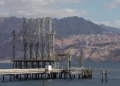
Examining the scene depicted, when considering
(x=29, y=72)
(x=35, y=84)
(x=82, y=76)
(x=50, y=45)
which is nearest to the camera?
(x=35, y=84)

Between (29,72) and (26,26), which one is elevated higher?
(26,26)

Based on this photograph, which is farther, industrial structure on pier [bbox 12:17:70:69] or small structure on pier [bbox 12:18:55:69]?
small structure on pier [bbox 12:18:55:69]

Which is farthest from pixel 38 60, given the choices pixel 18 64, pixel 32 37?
pixel 32 37

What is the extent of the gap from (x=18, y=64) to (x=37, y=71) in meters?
19.7

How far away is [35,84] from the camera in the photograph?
446 feet

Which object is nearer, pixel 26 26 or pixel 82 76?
pixel 82 76

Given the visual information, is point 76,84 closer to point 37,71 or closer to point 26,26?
point 37,71

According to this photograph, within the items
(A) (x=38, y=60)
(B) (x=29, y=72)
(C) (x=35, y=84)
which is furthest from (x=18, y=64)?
(C) (x=35, y=84)

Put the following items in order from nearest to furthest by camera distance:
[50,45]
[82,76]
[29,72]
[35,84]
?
[35,84]
[29,72]
[82,76]
[50,45]

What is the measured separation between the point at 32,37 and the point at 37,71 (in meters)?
37.2

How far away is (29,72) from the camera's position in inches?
5817

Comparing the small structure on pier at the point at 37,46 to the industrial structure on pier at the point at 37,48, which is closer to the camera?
the industrial structure on pier at the point at 37,48

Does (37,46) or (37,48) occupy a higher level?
(37,46)

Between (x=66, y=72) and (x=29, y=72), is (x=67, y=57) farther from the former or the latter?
(x=29, y=72)
